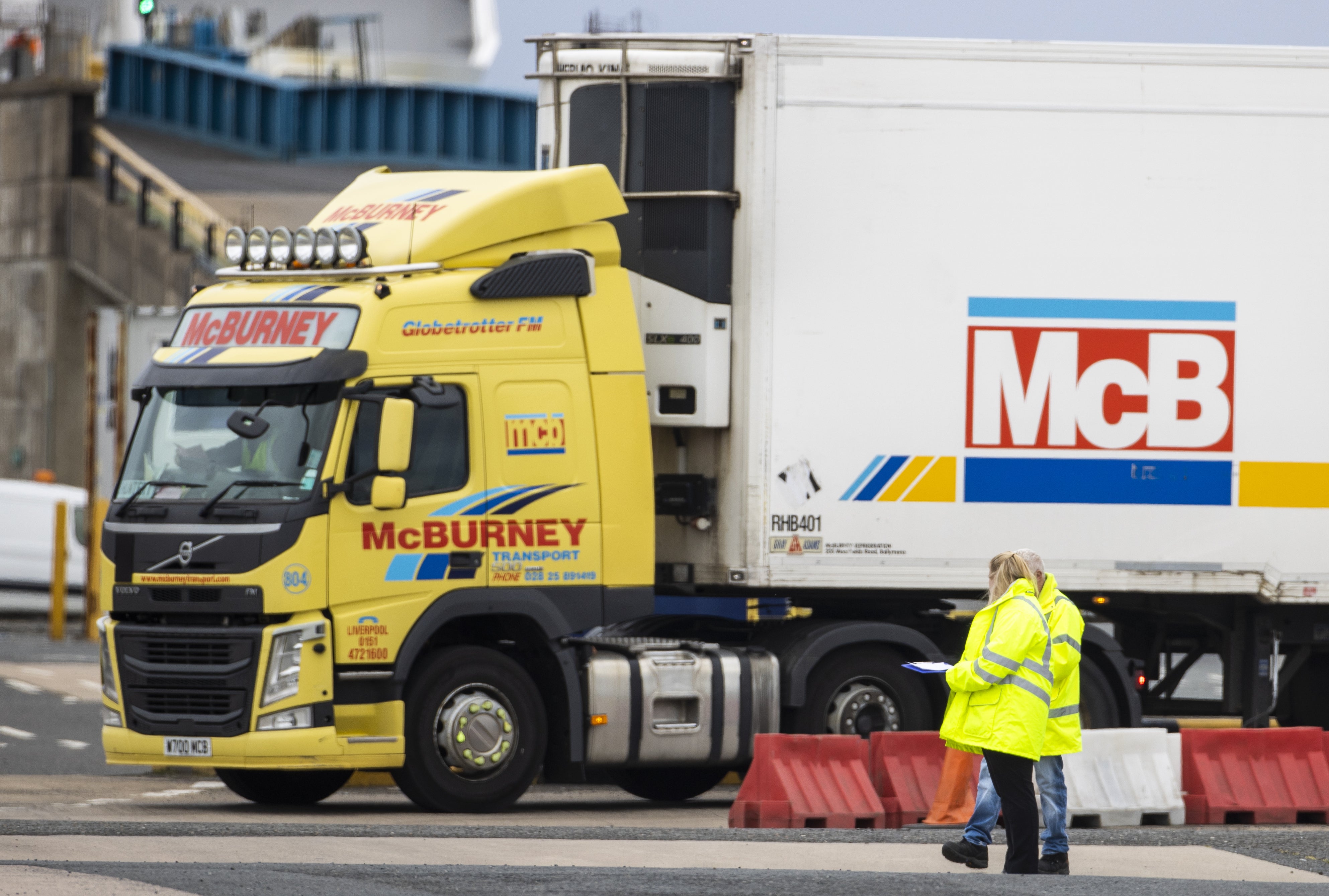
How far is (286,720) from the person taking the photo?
37.7 ft

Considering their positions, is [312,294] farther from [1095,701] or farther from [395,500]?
[1095,701]

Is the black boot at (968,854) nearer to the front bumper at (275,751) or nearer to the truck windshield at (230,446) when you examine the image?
the front bumper at (275,751)

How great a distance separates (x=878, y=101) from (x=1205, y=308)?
2.37 m

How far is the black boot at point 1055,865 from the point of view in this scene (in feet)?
31.4

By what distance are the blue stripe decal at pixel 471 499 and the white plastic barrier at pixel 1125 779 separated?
358 cm

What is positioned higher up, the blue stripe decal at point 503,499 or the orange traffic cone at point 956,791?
the blue stripe decal at point 503,499

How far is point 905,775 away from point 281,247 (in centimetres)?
482

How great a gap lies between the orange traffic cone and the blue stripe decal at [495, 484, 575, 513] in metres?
2.72

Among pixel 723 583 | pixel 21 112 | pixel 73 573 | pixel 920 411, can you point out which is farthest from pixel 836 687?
pixel 21 112

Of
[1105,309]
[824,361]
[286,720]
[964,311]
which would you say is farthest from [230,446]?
[1105,309]

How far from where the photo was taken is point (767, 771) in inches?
457

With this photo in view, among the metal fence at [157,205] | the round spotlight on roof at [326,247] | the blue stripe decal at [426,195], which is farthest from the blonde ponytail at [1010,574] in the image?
the metal fence at [157,205]

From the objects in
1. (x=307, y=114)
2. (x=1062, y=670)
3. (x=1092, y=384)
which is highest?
(x=307, y=114)

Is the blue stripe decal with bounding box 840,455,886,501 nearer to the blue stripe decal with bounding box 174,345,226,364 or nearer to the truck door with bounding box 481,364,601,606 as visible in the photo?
the truck door with bounding box 481,364,601,606
